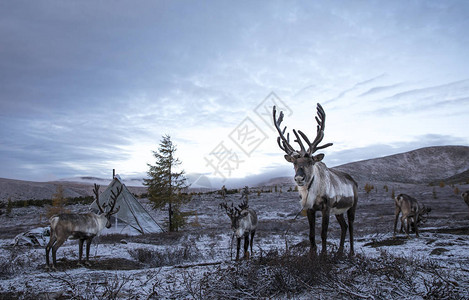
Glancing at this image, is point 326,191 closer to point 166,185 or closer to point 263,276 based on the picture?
point 263,276

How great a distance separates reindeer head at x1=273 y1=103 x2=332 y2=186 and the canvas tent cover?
1447cm

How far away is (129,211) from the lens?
17797 millimetres

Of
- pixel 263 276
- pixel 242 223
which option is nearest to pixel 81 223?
pixel 242 223

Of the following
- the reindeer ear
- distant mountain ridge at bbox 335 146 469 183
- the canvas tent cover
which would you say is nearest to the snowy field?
the reindeer ear

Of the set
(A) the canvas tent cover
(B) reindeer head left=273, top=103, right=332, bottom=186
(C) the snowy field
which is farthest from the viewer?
(A) the canvas tent cover

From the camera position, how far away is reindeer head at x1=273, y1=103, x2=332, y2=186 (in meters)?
4.68

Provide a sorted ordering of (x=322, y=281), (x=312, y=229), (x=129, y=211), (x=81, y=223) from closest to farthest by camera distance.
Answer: (x=322, y=281) → (x=312, y=229) → (x=81, y=223) → (x=129, y=211)

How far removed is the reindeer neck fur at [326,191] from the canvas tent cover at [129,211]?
14389 millimetres

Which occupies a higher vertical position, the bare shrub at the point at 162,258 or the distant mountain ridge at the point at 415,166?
the distant mountain ridge at the point at 415,166

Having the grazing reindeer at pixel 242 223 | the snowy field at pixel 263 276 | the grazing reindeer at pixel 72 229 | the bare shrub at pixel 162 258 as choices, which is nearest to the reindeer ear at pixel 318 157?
the snowy field at pixel 263 276

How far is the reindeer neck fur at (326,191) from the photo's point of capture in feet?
16.1

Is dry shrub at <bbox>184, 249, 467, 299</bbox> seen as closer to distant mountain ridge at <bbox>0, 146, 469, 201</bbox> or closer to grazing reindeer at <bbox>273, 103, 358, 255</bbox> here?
grazing reindeer at <bbox>273, 103, 358, 255</bbox>

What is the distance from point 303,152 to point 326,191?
0.83 m

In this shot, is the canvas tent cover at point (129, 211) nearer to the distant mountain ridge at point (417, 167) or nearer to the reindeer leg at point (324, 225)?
the reindeer leg at point (324, 225)
